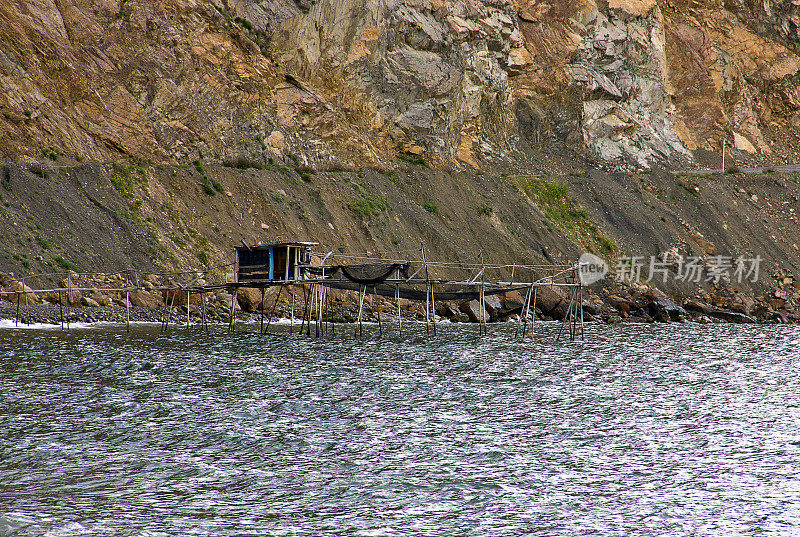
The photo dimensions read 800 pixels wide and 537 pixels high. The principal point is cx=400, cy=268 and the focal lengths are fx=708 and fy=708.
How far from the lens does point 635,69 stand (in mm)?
79812

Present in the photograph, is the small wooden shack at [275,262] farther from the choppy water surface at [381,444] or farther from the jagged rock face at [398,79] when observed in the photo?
the jagged rock face at [398,79]

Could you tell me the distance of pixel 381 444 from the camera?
1580cm

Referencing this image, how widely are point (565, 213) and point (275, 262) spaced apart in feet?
117

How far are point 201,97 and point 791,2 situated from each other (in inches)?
3111

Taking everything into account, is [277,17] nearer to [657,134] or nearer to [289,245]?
[289,245]

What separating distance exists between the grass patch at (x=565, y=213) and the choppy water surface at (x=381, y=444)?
104ft

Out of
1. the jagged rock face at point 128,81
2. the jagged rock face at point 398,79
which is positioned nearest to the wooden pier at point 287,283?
the jagged rock face at point 128,81

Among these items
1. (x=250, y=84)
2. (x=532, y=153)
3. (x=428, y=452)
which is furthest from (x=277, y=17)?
(x=428, y=452)

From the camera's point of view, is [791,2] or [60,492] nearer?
[60,492]

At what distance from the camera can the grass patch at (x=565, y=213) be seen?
198ft
